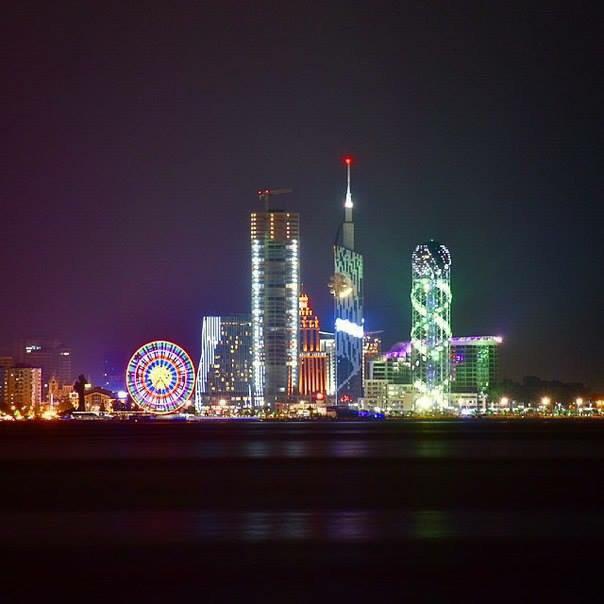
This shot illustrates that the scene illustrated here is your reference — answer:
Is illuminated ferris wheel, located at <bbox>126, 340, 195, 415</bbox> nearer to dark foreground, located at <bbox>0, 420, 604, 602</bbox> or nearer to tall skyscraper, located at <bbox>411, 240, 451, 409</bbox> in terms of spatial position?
tall skyscraper, located at <bbox>411, 240, 451, 409</bbox>

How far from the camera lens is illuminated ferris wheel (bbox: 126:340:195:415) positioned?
4473 inches

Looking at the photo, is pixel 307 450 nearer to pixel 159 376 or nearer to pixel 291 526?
pixel 291 526

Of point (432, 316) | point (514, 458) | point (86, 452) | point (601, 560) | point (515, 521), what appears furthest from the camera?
point (432, 316)

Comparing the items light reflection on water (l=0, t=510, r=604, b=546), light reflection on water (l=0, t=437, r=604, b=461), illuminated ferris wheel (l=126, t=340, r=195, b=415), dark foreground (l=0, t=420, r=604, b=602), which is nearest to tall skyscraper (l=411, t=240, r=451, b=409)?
illuminated ferris wheel (l=126, t=340, r=195, b=415)

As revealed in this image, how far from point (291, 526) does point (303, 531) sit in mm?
852

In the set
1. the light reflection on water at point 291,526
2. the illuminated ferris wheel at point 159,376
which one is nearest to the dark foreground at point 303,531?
the light reflection on water at point 291,526

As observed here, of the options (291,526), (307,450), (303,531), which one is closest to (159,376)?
(307,450)

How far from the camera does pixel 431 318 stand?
173875mm

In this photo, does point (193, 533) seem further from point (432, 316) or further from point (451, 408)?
point (451, 408)

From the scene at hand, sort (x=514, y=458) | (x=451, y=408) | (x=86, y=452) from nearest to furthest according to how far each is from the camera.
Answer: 1. (x=514, y=458)
2. (x=86, y=452)
3. (x=451, y=408)

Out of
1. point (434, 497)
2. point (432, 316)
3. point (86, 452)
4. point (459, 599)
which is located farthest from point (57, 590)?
point (432, 316)

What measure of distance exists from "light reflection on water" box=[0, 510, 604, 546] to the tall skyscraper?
149187 mm

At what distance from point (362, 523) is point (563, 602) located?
7.67 meters

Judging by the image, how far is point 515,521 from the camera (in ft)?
76.2
